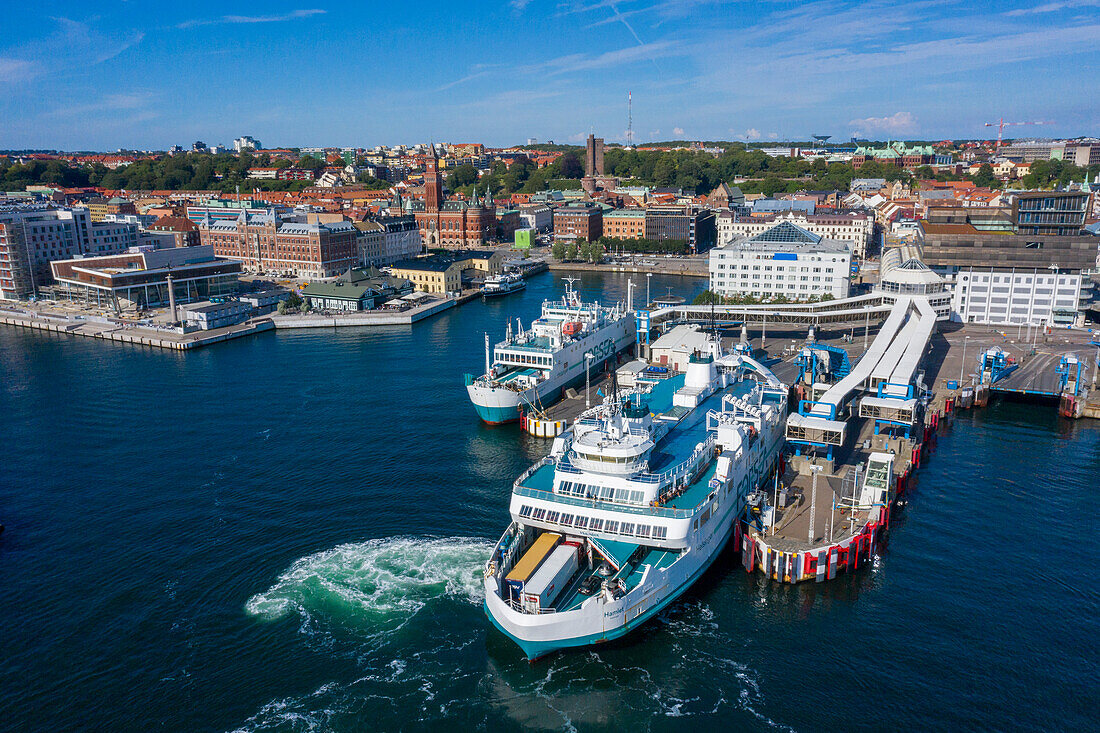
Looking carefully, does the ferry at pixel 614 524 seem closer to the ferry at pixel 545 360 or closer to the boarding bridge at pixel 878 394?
the boarding bridge at pixel 878 394

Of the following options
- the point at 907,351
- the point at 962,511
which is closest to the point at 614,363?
the point at 907,351

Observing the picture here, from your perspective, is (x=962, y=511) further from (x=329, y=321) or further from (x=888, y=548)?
(x=329, y=321)

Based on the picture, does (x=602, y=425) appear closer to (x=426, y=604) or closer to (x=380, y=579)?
(x=426, y=604)

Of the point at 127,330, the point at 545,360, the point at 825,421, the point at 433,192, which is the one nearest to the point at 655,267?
the point at 433,192

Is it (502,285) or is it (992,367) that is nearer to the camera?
(992,367)

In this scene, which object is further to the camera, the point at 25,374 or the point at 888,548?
the point at 25,374
